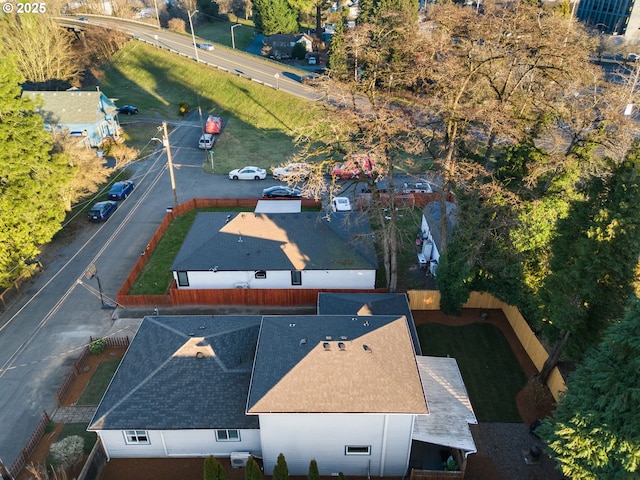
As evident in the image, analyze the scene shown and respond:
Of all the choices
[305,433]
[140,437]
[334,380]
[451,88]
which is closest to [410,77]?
[451,88]

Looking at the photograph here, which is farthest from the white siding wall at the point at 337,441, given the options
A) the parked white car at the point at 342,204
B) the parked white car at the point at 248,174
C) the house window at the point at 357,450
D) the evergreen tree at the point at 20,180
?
the parked white car at the point at 248,174

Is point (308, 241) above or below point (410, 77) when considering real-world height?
below

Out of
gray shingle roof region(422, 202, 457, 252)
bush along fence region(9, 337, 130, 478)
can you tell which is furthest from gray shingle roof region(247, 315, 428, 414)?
gray shingle roof region(422, 202, 457, 252)

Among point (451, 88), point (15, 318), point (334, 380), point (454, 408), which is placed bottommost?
point (15, 318)

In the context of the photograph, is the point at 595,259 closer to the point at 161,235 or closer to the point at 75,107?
the point at 161,235

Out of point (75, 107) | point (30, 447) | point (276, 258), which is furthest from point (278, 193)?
point (75, 107)

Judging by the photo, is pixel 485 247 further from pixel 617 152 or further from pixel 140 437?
pixel 140 437
